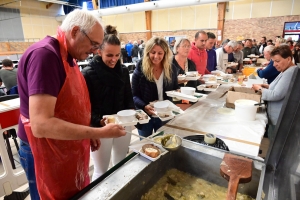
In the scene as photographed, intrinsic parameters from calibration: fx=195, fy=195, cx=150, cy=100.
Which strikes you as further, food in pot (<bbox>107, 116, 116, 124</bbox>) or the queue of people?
food in pot (<bbox>107, 116, 116, 124</bbox>)

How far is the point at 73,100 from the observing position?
0.96m

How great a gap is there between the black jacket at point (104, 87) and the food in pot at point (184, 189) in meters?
0.66

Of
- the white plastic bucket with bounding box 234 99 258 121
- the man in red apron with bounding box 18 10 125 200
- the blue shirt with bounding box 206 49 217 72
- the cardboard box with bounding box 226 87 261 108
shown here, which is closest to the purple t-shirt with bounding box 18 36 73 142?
the man in red apron with bounding box 18 10 125 200

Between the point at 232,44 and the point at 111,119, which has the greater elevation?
the point at 232,44

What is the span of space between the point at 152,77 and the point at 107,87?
1.81 feet

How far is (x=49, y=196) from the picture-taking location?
38.9 inches

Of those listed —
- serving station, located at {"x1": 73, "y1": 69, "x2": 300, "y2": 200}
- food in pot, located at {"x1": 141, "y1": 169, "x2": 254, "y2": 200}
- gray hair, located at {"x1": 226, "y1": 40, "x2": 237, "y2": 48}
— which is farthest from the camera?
gray hair, located at {"x1": 226, "y1": 40, "x2": 237, "y2": 48}

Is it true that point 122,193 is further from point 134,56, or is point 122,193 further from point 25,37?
point 25,37

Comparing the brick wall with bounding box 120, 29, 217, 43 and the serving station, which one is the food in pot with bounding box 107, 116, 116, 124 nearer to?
the serving station

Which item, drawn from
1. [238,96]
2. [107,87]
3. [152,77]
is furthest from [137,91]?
[238,96]

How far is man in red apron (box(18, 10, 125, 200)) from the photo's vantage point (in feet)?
2.49

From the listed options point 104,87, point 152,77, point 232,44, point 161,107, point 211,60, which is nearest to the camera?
point 104,87

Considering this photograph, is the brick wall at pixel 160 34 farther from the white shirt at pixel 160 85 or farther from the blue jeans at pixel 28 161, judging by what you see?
the blue jeans at pixel 28 161

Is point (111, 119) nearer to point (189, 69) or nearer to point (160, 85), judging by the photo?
point (160, 85)
